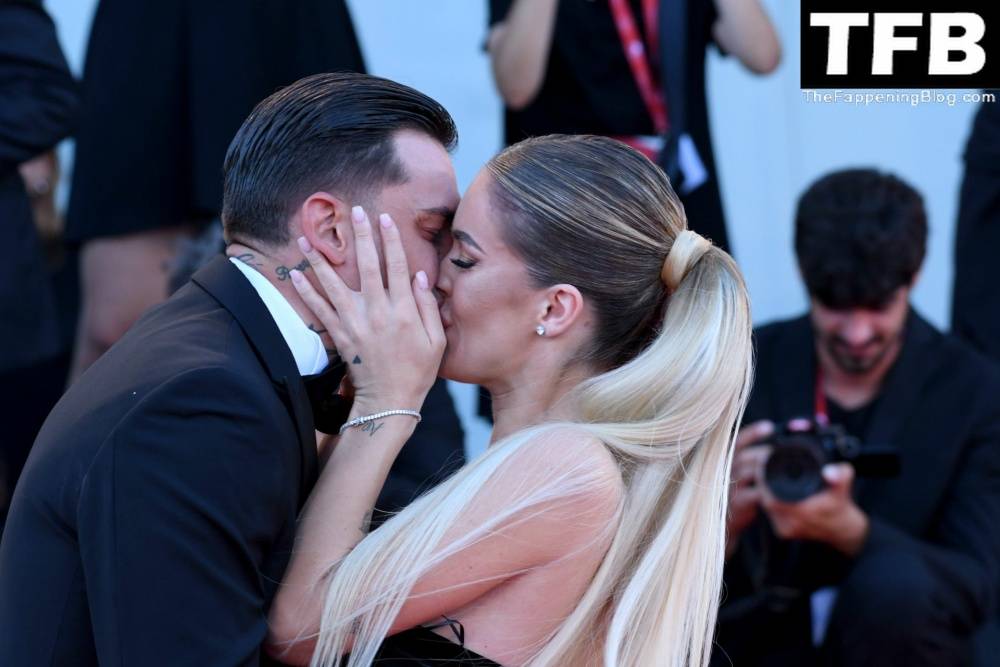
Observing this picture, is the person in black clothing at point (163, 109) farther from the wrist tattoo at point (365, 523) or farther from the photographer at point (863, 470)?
the wrist tattoo at point (365, 523)

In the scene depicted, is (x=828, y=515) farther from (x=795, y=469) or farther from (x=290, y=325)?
(x=290, y=325)

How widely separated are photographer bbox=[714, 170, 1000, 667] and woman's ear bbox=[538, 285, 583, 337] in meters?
1.29

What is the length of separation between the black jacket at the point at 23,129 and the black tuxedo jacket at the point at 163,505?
59.2 inches

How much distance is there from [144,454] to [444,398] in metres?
1.46

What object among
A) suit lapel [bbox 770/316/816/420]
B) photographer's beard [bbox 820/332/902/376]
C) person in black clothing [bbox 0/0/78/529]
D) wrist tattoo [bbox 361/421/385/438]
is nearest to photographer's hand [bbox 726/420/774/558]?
suit lapel [bbox 770/316/816/420]

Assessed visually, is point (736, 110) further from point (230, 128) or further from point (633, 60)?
point (230, 128)

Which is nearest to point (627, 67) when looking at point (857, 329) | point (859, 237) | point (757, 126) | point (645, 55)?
point (645, 55)

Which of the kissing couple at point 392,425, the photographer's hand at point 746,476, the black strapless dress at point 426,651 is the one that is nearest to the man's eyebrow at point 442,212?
the kissing couple at point 392,425

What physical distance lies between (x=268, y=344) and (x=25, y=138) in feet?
5.34

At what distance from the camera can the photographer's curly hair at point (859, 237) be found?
3.88 metres

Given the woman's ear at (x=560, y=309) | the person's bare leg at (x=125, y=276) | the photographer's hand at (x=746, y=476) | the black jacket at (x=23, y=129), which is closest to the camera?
the woman's ear at (x=560, y=309)

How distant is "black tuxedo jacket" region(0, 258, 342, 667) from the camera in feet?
6.34

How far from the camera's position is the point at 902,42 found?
4.37 m

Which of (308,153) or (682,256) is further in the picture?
(682,256)
